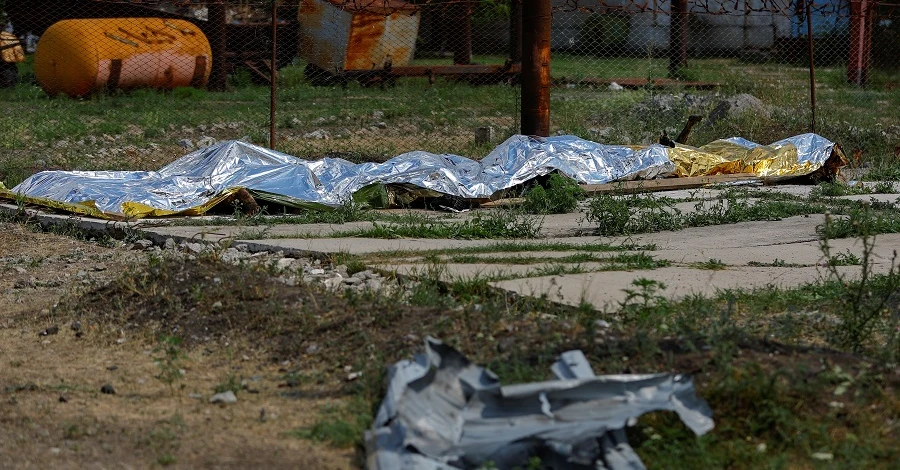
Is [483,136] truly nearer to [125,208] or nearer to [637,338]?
[125,208]

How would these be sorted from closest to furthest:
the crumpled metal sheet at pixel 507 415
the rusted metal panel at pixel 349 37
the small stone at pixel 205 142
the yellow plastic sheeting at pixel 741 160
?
the crumpled metal sheet at pixel 507 415, the yellow plastic sheeting at pixel 741 160, the small stone at pixel 205 142, the rusted metal panel at pixel 349 37

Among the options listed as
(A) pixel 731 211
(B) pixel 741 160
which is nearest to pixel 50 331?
(A) pixel 731 211

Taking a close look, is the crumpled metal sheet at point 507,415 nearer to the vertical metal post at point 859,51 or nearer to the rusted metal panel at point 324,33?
the rusted metal panel at point 324,33

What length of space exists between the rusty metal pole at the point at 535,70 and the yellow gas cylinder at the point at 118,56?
29.1 feet

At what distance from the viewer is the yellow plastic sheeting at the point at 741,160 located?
1109 cm

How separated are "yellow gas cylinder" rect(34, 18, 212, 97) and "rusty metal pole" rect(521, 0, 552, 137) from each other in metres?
8.87

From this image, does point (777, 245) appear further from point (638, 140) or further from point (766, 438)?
point (638, 140)

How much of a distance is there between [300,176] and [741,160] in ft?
14.9

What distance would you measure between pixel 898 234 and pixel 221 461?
18.8 ft

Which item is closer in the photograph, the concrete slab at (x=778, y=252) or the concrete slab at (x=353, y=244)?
the concrete slab at (x=778, y=252)

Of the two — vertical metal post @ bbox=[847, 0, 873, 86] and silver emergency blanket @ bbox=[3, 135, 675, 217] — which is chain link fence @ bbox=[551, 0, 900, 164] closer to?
vertical metal post @ bbox=[847, 0, 873, 86]

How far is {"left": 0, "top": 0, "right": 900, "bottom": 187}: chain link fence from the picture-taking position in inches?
522

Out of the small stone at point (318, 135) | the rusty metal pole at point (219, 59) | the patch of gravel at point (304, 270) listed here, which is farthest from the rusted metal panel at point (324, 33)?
the patch of gravel at point (304, 270)

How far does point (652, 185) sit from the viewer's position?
10398 millimetres
